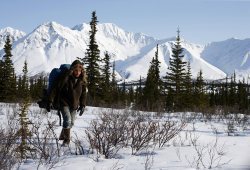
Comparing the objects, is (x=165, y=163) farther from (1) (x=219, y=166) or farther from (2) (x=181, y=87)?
(2) (x=181, y=87)

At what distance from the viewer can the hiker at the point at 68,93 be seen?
7052mm

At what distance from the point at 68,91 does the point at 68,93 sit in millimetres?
36

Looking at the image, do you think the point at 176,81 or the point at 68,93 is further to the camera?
the point at 176,81

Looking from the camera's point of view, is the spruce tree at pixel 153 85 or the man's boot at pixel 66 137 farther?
the spruce tree at pixel 153 85

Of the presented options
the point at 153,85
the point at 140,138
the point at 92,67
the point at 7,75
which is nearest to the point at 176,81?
the point at 153,85

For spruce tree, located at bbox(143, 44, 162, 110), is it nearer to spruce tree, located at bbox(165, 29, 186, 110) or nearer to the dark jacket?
spruce tree, located at bbox(165, 29, 186, 110)

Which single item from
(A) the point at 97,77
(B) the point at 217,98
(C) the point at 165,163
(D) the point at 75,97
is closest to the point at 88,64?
(A) the point at 97,77

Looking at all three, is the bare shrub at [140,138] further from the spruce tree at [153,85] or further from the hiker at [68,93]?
the spruce tree at [153,85]

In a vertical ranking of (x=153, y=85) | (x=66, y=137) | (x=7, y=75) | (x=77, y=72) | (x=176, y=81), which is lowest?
(x=66, y=137)

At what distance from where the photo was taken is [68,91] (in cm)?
726

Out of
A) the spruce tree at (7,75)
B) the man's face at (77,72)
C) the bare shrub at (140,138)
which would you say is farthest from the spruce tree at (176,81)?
the bare shrub at (140,138)

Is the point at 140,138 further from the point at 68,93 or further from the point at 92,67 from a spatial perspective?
the point at 92,67

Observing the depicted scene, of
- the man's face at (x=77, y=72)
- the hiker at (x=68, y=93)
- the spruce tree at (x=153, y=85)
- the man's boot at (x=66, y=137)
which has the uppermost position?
the spruce tree at (x=153, y=85)

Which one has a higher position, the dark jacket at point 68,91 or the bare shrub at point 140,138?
the dark jacket at point 68,91
